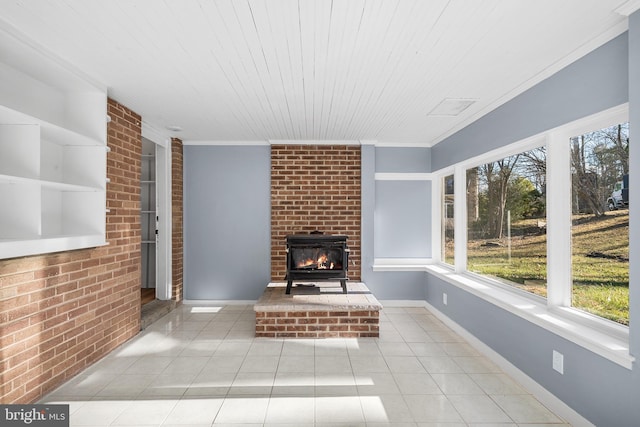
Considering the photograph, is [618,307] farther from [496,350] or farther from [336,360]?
[336,360]

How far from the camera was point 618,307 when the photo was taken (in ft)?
7.14

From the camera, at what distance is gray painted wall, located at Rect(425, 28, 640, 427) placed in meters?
1.85

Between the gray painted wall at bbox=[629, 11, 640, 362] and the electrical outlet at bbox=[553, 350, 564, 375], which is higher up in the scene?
the gray painted wall at bbox=[629, 11, 640, 362]

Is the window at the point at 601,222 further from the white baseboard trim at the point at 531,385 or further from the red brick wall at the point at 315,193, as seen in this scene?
the red brick wall at the point at 315,193

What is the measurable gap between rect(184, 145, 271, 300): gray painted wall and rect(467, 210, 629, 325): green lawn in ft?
11.0

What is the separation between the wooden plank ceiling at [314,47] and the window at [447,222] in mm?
1500

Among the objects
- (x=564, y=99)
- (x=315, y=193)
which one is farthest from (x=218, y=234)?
(x=564, y=99)

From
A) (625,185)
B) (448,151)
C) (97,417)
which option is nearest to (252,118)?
(448,151)

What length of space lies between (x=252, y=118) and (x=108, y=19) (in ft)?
6.70

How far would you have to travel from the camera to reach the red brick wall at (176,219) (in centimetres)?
489

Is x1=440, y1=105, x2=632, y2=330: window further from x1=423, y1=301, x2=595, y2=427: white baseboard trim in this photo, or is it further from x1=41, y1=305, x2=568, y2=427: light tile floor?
x1=41, y1=305, x2=568, y2=427: light tile floor

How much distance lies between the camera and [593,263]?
7.82 feet

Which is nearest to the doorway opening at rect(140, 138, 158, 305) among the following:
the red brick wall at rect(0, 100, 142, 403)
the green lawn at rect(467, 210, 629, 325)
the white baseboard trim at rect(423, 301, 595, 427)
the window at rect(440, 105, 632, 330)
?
the red brick wall at rect(0, 100, 142, 403)

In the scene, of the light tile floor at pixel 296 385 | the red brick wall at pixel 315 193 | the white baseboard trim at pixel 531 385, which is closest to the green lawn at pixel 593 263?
the white baseboard trim at pixel 531 385
